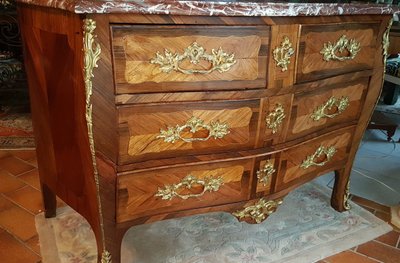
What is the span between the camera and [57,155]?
3.88 ft

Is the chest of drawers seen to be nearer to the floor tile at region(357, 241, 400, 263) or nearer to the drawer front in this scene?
the drawer front

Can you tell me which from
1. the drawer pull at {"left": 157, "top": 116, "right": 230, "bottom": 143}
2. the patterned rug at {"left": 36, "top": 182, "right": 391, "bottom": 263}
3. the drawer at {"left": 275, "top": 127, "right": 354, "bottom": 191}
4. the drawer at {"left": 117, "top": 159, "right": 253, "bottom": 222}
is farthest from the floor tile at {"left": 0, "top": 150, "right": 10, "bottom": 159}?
the drawer at {"left": 275, "top": 127, "right": 354, "bottom": 191}

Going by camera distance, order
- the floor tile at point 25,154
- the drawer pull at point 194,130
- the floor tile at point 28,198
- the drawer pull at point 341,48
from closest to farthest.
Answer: the drawer pull at point 194,130 → the drawer pull at point 341,48 → the floor tile at point 28,198 → the floor tile at point 25,154

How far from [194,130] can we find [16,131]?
1.92 meters

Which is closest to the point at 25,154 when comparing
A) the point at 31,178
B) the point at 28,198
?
the point at 31,178

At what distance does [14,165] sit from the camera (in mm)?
2084

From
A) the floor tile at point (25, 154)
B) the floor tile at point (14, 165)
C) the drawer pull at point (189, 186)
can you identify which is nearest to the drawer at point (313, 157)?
the drawer pull at point (189, 186)

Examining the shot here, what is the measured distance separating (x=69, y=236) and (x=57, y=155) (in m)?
0.47

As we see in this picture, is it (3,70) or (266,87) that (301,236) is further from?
(3,70)

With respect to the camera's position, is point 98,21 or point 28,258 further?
point 28,258

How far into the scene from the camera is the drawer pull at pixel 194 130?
3.34 feet

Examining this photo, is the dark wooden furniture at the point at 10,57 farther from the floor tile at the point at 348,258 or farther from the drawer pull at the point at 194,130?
the floor tile at the point at 348,258

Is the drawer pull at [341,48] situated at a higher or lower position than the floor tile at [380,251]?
higher

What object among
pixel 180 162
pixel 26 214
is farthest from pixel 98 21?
pixel 26 214
